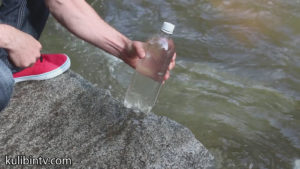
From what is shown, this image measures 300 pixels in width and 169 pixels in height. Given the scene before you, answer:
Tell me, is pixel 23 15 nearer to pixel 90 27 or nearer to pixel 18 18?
pixel 18 18

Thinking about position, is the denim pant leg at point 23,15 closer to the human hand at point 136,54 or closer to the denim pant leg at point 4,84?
the denim pant leg at point 4,84

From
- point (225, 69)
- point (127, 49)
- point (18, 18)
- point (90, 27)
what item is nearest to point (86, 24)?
point (90, 27)

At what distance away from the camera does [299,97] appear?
398cm

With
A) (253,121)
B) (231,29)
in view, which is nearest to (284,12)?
(231,29)

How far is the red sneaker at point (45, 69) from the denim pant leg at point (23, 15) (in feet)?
0.27

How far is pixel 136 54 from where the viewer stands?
7.87ft

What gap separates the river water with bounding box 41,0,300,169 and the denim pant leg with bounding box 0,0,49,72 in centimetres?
131

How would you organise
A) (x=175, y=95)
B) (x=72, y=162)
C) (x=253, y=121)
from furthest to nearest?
1. (x=175, y=95)
2. (x=253, y=121)
3. (x=72, y=162)

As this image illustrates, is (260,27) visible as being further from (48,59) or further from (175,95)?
(48,59)

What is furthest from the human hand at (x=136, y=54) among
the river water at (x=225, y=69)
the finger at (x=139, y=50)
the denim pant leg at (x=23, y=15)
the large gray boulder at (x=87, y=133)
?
the river water at (x=225, y=69)

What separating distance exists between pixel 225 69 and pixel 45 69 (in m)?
2.49

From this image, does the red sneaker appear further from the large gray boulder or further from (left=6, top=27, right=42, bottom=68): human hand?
(left=6, top=27, right=42, bottom=68): human hand

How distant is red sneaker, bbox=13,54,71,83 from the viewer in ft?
8.87

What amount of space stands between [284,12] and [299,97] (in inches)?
87.0
